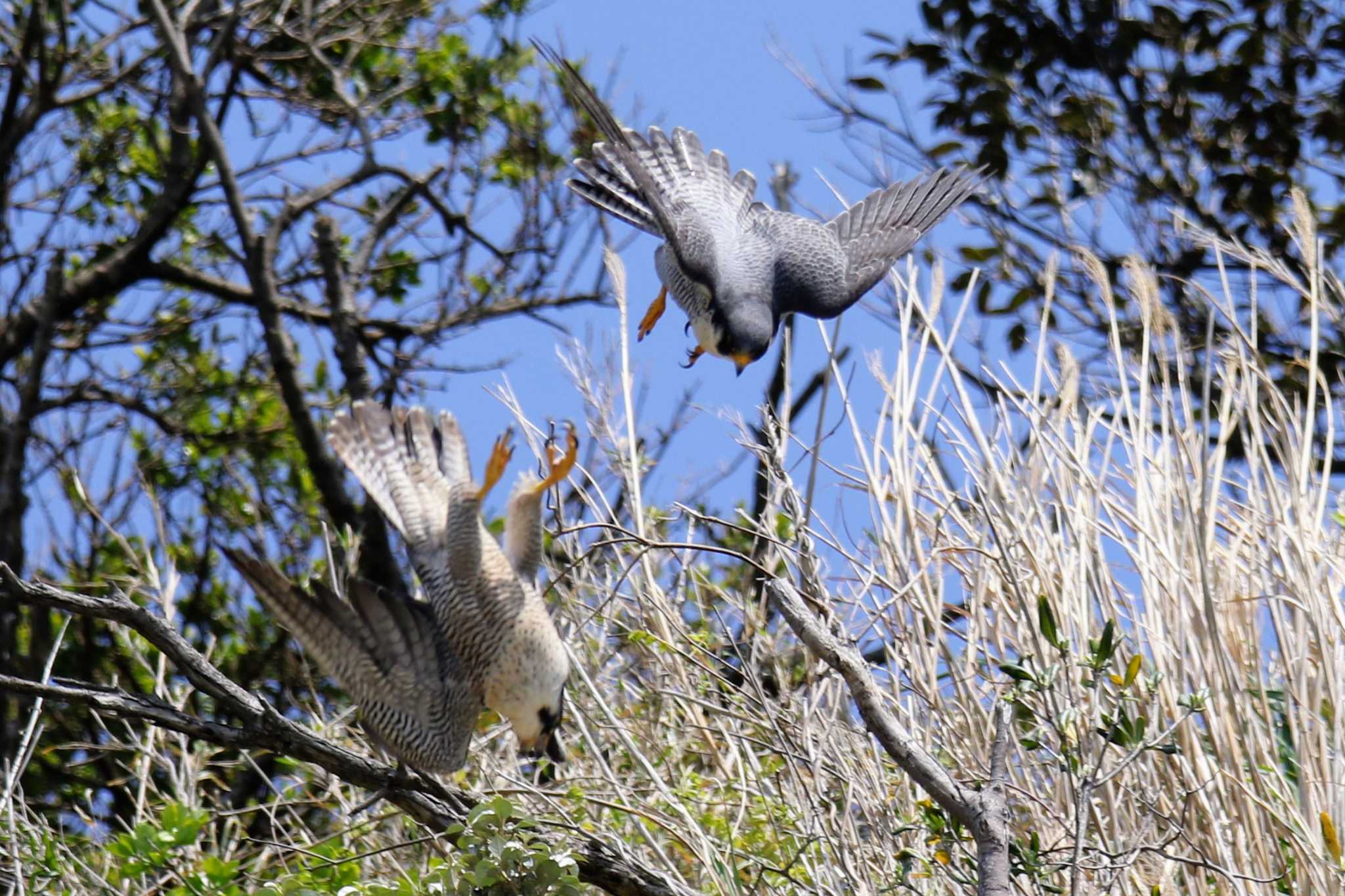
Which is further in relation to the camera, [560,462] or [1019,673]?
[560,462]

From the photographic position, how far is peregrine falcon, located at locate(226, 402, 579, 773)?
3455 millimetres

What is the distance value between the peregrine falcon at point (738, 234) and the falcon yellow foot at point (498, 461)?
0.69 meters

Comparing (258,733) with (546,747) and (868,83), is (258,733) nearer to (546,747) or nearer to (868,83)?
(546,747)

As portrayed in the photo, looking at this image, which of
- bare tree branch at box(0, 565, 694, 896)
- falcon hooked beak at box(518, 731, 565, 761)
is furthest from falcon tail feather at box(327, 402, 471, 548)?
bare tree branch at box(0, 565, 694, 896)

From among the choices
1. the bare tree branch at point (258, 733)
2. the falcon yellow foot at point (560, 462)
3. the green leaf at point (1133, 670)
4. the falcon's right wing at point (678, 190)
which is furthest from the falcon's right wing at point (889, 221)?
the green leaf at point (1133, 670)

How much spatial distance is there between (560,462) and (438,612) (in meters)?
0.48

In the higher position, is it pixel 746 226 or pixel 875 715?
pixel 746 226

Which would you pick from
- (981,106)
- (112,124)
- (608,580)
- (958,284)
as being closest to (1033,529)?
(608,580)

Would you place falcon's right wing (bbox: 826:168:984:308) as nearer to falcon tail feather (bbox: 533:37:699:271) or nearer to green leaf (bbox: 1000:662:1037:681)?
falcon tail feather (bbox: 533:37:699:271)

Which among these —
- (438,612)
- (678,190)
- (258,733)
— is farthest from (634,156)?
(258,733)

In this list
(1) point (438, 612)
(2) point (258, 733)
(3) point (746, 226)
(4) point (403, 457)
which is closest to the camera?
(2) point (258, 733)

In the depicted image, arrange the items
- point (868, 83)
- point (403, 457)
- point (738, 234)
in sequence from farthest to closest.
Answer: point (868, 83), point (738, 234), point (403, 457)

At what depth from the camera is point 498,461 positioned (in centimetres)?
387

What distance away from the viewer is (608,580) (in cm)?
384
